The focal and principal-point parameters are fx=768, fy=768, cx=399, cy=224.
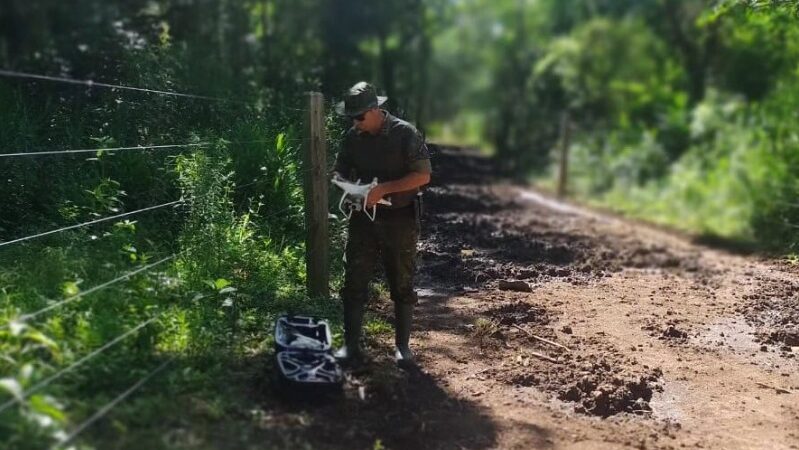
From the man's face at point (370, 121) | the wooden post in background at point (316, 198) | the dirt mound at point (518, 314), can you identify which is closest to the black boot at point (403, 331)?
the wooden post in background at point (316, 198)

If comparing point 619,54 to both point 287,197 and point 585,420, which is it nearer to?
point 287,197

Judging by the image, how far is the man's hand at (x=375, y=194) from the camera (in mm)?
4645

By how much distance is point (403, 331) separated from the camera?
509 centimetres

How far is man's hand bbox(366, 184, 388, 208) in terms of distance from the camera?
15.2 ft

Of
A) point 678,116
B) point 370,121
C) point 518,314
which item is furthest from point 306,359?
point 678,116

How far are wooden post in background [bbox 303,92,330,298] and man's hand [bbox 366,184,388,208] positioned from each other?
1180mm

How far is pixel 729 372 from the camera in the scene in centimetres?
546

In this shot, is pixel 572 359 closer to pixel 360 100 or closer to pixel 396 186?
pixel 396 186

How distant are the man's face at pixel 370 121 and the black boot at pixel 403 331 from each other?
117 centimetres

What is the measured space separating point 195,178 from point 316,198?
0.91 meters

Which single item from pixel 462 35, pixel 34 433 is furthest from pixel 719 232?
pixel 462 35

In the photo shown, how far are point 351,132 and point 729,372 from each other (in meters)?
3.17

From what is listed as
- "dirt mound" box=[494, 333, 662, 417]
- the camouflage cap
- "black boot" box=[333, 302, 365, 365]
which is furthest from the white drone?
"dirt mound" box=[494, 333, 662, 417]

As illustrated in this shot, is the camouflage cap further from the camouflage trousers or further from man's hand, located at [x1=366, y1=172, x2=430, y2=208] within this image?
the camouflage trousers
